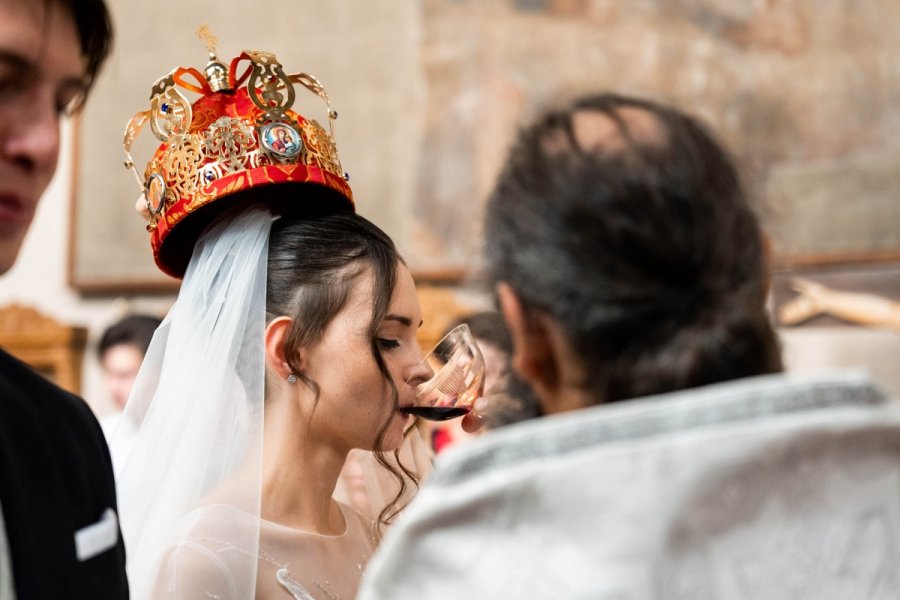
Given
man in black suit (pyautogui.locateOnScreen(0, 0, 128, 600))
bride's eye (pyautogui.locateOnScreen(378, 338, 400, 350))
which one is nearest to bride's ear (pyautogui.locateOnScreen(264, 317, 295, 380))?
bride's eye (pyautogui.locateOnScreen(378, 338, 400, 350))

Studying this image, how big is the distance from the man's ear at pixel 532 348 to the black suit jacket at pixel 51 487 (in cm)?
60

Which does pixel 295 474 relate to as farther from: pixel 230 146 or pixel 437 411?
pixel 230 146

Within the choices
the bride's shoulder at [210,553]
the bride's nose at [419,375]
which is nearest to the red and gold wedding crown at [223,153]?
the bride's nose at [419,375]

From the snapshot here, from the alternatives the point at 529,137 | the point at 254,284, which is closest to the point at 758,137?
the point at 254,284

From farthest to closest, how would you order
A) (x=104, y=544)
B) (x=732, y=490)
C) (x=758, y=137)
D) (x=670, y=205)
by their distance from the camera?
(x=758, y=137) < (x=104, y=544) < (x=670, y=205) < (x=732, y=490)

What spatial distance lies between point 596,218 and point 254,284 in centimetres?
113

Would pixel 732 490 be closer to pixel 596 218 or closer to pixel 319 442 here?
pixel 596 218

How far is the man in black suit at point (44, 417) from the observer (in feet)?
3.60

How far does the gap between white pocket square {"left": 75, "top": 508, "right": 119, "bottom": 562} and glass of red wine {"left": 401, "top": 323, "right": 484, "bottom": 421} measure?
2.42 feet

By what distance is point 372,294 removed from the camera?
2.11 meters

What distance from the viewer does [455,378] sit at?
1.96m

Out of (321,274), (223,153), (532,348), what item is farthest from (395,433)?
(532,348)

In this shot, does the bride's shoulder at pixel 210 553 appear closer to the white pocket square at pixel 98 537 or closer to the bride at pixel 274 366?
the bride at pixel 274 366

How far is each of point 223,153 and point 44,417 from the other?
85 centimetres
